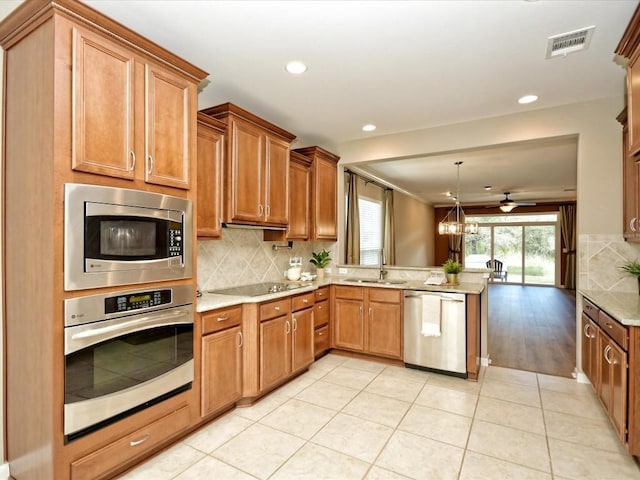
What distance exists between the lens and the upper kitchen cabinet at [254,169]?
2.94 m

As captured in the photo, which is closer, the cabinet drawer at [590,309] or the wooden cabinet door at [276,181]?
the cabinet drawer at [590,309]

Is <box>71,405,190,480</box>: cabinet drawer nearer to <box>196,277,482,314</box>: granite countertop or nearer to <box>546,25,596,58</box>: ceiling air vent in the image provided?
Result: <box>196,277,482,314</box>: granite countertop

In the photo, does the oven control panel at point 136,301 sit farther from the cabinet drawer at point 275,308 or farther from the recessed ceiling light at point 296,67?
the recessed ceiling light at point 296,67

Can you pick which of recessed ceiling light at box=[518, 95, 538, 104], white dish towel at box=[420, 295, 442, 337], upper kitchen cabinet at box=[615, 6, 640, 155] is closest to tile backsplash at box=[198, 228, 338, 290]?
white dish towel at box=[420, 295, 442, 337]

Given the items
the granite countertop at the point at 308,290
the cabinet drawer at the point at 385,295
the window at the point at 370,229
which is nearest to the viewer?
the granite countertop at the point at 308,290

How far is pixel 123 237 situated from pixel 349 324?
274 centimetres

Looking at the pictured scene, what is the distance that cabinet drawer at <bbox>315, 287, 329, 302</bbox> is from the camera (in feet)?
12.6

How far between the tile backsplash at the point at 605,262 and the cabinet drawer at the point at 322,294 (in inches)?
99.1

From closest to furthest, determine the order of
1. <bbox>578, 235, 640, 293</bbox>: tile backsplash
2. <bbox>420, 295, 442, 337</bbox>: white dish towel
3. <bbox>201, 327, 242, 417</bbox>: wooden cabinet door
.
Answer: <bbox>201, 327, 242, 417</bbox>: wooden cabinet door, <bbox>578, 235, 640, 293</bbox>: tile backsplash, <bbox>420, 295, 442, 337</bbox>: white dish towel

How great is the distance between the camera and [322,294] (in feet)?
12.9

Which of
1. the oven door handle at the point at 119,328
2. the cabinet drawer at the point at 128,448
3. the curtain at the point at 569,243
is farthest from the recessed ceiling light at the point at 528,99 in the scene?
the curtain at the point at 569,243

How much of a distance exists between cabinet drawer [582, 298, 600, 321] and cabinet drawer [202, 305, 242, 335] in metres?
2.77

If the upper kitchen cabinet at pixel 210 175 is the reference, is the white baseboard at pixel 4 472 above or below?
below

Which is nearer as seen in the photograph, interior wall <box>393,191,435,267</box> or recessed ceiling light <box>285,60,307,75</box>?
recessed ceiling light <box>285,60,307,75</box>
